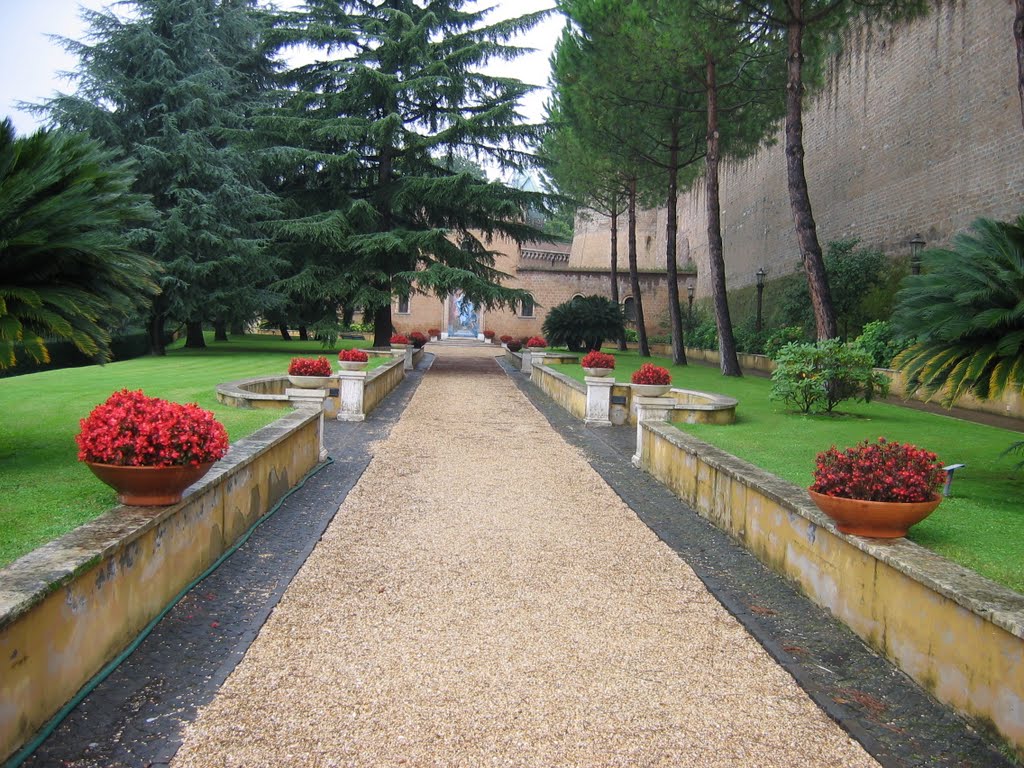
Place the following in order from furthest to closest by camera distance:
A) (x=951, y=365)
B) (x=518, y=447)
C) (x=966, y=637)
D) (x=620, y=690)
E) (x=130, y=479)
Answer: (x=518, y=447), (x=951, y=365), (x=130, y=479), (x=620, y=690), (x=966, y=637)

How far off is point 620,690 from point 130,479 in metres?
2.40

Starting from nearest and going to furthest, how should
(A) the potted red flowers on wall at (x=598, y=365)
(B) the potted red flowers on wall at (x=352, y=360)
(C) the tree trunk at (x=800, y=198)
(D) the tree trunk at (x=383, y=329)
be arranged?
(C) the tree trunk at (x=800, y=198) → (B) the potted red flowers on wall at (x=352, y=360) → (A) the potted red flowers on wall at (x=598, y=365) → (D) the tree trunk at (x=383, y=329)

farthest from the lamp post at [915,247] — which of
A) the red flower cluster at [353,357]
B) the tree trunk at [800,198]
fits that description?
the red flower cluster at [353,357]

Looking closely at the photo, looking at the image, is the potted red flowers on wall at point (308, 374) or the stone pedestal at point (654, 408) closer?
the stone pedestal at point (654, 408)

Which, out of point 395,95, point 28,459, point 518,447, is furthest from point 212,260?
point 28,459

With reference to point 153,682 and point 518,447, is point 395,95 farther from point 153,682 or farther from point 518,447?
point 153,682

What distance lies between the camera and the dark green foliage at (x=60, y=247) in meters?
4.66

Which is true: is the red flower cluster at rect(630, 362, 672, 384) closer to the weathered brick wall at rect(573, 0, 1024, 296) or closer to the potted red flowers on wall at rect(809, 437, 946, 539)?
the potted red flowers on wall at rect(809, 437, 946, 539)

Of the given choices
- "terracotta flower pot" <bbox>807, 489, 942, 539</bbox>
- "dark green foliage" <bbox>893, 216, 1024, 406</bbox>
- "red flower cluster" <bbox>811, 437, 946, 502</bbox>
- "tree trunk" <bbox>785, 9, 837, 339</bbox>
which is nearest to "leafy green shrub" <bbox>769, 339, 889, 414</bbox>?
"tree trunk" <bbox>785, 9, 837, 339</bbox>

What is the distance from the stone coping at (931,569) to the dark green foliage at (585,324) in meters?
21.4

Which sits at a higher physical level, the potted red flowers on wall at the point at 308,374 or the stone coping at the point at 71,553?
the potted red flowers on wall at the point at 308,374

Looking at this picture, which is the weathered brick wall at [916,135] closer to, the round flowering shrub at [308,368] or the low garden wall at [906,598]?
the round flowering shrub at [308,368]

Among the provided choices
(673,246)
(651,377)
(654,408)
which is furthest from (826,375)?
(673,246)

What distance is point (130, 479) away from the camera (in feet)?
12.2
